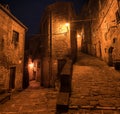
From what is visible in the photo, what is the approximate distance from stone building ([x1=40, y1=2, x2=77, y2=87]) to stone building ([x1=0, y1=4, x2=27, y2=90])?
11.0 ft

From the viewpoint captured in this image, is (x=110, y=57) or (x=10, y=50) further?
(x=110, y=57)

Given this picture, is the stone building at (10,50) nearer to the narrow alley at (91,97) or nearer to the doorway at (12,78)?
the doorway at (12,78)

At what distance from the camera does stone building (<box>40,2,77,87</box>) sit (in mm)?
15336

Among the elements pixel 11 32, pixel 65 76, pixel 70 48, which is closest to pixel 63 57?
pixel 70 48

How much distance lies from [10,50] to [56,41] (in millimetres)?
5874

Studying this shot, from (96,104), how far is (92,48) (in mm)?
14990

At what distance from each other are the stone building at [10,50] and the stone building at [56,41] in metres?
3.37

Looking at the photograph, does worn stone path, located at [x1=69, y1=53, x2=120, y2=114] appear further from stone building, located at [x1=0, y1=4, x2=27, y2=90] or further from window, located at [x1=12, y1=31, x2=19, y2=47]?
window, located at [x1=12, y1=31, x2=19, y2=47]

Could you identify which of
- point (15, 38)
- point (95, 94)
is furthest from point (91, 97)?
point (15, 38)

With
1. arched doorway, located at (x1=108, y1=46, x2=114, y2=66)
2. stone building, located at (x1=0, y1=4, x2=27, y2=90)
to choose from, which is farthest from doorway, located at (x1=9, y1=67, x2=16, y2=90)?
arched doorway, located at (x1=108, y1=46, x2=114, y2=66)

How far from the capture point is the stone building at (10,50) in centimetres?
1045

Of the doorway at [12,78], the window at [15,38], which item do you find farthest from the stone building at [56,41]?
the doorway at [12,78]

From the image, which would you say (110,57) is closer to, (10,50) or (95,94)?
(95,94)

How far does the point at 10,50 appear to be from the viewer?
38.6ft
